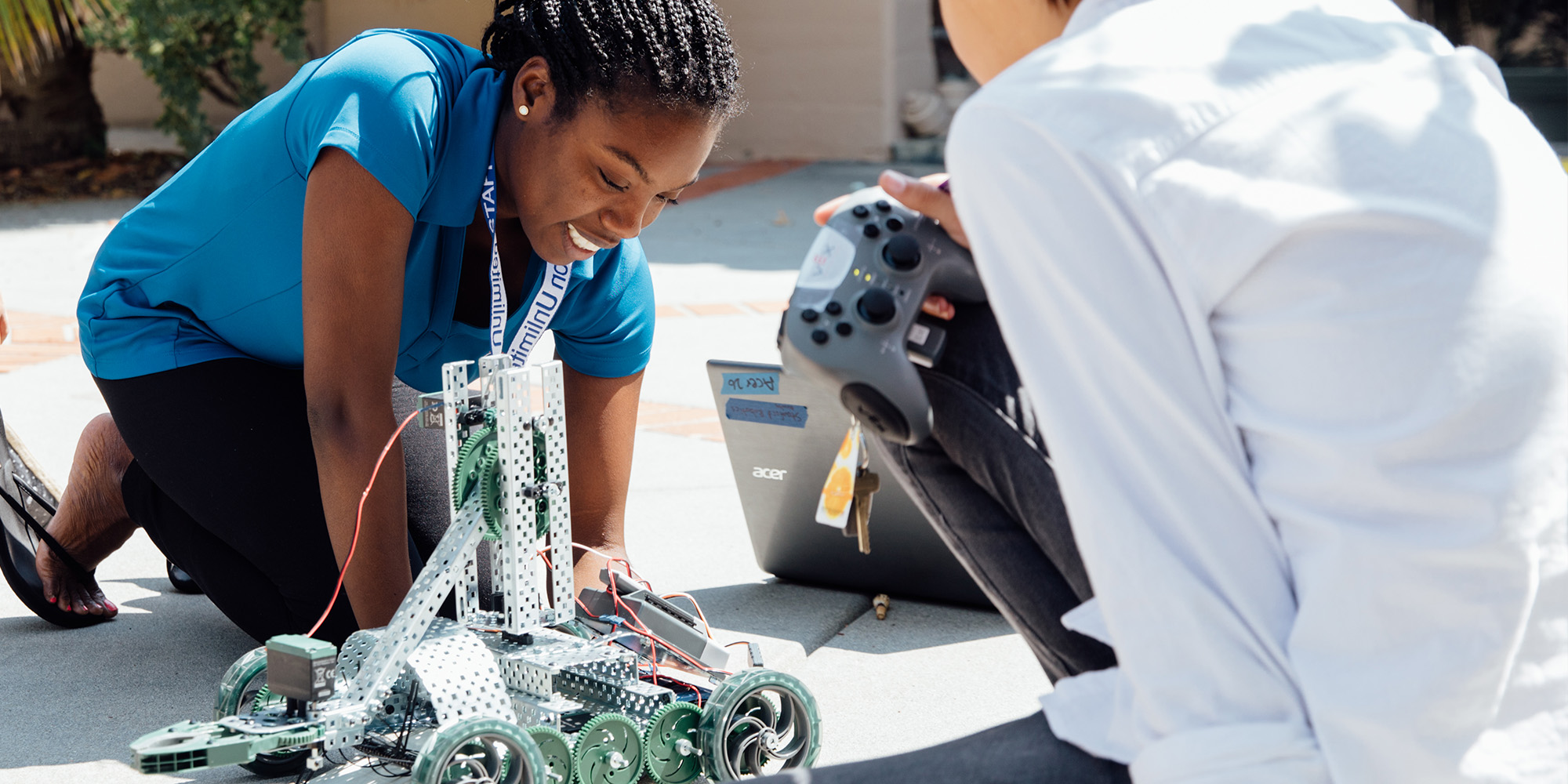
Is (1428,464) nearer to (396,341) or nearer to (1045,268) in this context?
(1045,268)

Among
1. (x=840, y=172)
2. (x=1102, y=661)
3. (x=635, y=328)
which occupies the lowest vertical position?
(x=840, y=172)

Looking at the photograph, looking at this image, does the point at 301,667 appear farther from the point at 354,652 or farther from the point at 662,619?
the point at 662,619

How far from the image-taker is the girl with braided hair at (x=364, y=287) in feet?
6.65

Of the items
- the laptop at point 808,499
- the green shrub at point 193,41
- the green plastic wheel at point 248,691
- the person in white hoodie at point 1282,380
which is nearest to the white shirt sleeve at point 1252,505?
the person in white hoodie at point 1282,380

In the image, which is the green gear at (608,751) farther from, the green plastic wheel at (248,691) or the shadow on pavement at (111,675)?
the shadow on pavement at (111,675)

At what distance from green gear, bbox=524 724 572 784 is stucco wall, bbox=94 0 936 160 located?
8.70 metres

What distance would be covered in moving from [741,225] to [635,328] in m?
5.53

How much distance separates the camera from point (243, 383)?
7.82ft

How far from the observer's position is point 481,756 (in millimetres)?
1676

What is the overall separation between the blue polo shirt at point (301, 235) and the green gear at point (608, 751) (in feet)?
2.63

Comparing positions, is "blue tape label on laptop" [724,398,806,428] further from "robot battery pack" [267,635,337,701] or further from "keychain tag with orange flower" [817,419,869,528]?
"robot battery pack" [267,635,337,701]

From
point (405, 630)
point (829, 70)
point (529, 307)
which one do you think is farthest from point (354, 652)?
point (829, 70)

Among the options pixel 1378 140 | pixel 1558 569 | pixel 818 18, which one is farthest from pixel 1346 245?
pixel 818 18

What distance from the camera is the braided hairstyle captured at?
2.07 metres
